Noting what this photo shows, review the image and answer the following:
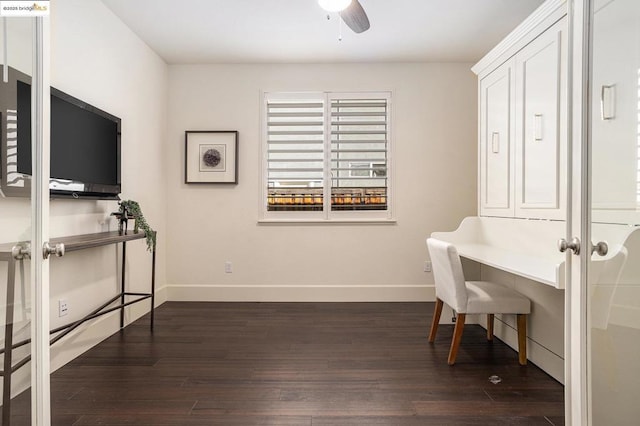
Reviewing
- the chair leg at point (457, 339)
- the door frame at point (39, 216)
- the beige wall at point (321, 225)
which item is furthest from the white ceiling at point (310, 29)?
the chair leg at point (457, 339)

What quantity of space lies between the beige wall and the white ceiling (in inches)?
9.1

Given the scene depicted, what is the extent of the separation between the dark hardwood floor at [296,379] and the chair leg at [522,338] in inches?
2.4

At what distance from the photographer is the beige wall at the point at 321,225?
4.36 meters

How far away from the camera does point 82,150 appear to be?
2.76 m

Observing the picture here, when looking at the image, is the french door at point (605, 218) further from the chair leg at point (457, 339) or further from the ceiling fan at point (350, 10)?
the ceiling fan at point (350, 10)

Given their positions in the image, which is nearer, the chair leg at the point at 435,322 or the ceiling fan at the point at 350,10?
the ceiling fan at the point at 350,10

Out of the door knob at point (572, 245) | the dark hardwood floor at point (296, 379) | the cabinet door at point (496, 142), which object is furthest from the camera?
the cabinet door at point (496, 142)

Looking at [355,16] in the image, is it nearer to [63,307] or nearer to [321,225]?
[321,225]

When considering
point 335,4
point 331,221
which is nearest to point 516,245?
point 331,221

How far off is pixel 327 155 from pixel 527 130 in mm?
2143

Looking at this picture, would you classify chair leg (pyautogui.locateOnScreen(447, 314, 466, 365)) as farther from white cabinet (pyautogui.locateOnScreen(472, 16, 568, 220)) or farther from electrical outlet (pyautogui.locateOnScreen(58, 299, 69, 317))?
electrical outlet (pyautogui.locateOnScreen(58, 299, 69, 317))

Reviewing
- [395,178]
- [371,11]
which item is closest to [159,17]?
[371,11]

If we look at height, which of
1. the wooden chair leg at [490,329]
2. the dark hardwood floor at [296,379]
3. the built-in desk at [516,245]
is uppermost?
the built-in desk at [516,245]

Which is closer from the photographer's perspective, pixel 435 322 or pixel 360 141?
pixel 435 322
